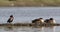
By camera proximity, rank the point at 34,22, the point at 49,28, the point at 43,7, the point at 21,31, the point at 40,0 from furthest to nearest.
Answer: the point at 40,0 → the point at 43,7 → the point at 34,22 → the point at 49,28 → the point at 21,31

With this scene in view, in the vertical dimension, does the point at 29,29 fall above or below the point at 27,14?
above

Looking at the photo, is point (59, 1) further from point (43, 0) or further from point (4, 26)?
point (4, 26)

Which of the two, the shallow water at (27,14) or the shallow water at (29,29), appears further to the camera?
the shallow water at (27,14)

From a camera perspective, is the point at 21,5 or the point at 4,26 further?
the point at 21,5

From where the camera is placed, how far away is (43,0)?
99.2 ft

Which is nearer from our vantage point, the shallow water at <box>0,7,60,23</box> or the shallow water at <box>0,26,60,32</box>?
the shallow water at <box>0,26,60,32</box>

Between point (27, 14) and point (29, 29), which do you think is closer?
point (29, 29)

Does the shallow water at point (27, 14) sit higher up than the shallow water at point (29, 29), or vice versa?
the shallow water at point (29, 29)

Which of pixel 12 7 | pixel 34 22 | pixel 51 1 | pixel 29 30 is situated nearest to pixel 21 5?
pixel 12 7

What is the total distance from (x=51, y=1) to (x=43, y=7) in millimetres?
1956

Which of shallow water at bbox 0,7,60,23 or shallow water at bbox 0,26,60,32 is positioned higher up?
shallow water at bbox 0,26,60,32

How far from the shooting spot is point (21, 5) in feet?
94.3

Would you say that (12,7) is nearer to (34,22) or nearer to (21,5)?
(21,5)

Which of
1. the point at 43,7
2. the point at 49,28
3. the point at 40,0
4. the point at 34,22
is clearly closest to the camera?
the point at 49,28
